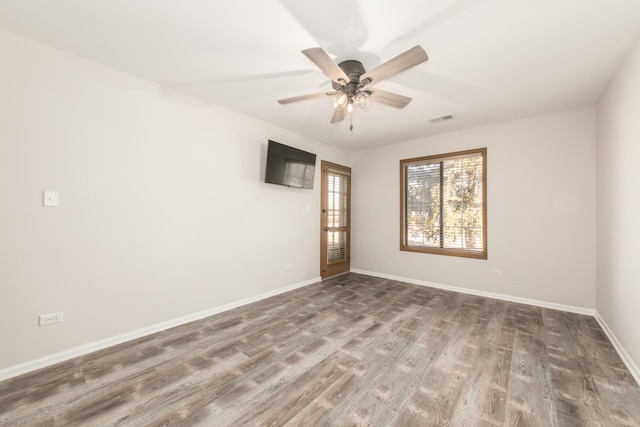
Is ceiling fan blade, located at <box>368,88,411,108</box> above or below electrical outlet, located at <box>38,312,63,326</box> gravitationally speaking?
above

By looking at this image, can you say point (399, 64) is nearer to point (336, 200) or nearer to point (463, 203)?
point (463, 203)

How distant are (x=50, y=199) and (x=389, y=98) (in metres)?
3.07

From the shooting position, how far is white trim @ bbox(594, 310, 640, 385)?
1.99 meters

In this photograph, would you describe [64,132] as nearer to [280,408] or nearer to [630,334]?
[280,408]

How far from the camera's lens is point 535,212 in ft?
11.9

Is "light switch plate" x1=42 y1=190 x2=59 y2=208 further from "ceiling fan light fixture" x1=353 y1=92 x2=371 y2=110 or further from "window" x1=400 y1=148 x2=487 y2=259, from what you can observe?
"window" x1=400 y1=148 x2=487 y2=259

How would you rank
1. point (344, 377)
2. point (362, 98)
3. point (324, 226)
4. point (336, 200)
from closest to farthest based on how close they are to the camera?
point (344, 377)
point (362, 98)
point (324, 226)
point (336, 200)

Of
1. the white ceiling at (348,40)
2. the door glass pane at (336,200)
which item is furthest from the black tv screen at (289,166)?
the white ceiling at (348,40)

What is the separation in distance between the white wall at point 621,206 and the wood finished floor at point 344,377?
35 cm

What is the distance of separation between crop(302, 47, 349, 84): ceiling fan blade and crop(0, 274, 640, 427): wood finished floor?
2.32 m

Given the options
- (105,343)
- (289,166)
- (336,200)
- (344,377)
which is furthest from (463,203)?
(105,343)

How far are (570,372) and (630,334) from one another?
25.3 inches

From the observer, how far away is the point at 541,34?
76.6 inches

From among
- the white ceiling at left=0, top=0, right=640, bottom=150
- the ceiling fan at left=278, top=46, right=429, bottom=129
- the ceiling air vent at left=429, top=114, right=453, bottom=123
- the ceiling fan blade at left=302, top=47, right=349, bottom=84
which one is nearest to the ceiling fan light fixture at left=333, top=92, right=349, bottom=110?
the ceiling fan at left=278, top=46, right=429, bottom=129
